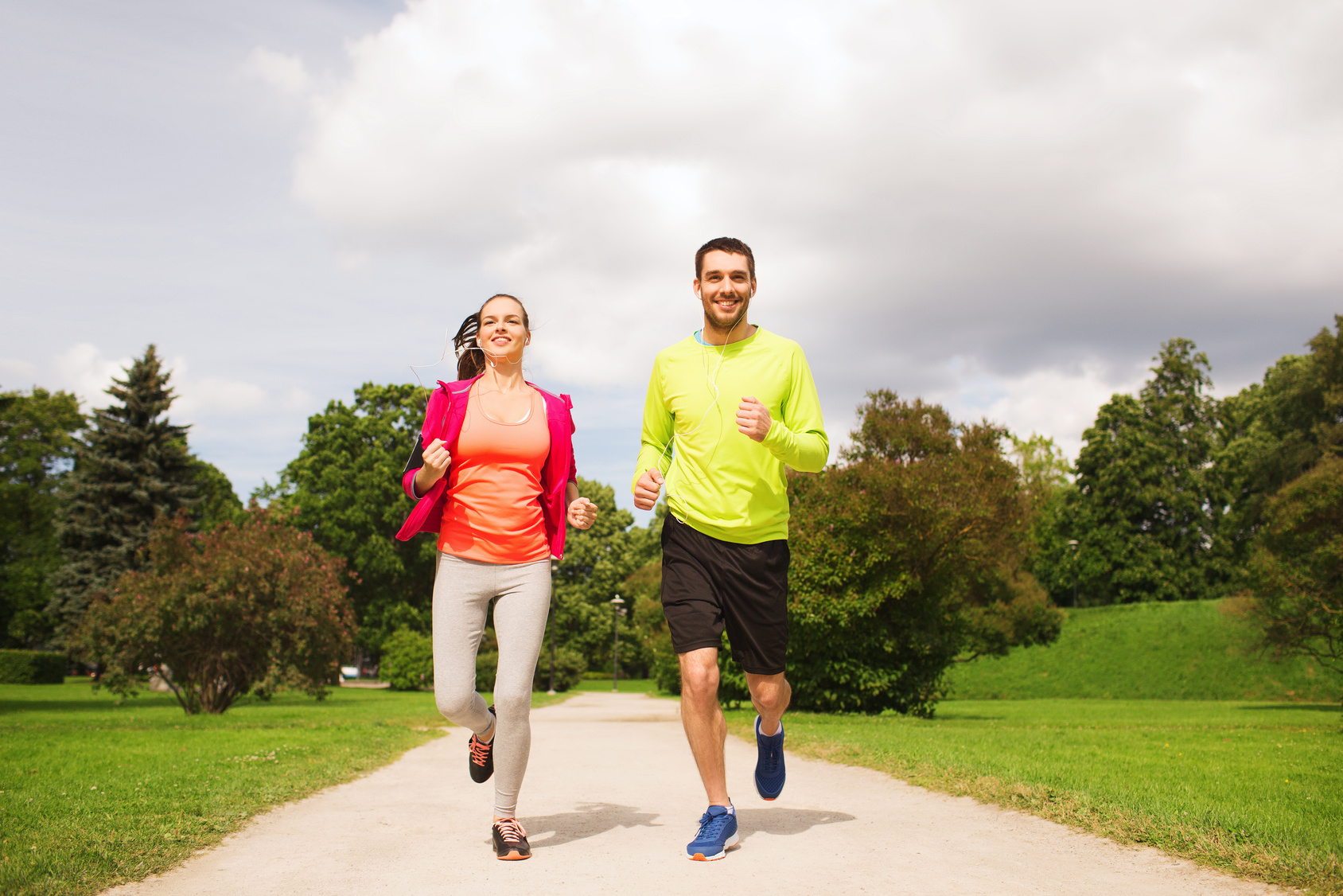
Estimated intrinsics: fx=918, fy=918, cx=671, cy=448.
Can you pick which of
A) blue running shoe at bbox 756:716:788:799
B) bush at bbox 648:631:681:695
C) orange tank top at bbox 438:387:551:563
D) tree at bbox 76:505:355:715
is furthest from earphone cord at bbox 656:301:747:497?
bush at bbox 648:631:681:695

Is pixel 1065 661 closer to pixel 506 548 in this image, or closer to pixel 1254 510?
pixel 1254 510

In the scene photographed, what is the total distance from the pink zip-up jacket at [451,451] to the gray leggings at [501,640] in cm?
19

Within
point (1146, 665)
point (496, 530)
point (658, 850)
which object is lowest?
point (1146, 665)

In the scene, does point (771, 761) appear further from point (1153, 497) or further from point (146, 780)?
point (1153, 497)

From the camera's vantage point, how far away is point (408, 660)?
34.7 m

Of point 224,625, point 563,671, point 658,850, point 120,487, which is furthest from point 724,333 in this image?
point 563,671

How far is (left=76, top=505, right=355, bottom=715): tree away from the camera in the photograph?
51.8 feet

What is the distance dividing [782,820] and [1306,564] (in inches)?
731

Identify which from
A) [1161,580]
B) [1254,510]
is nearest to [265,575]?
[1254,510]

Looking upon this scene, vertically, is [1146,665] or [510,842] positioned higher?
[510,842]

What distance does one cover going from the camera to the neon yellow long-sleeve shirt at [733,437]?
4195 mm

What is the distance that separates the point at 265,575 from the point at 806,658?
9821 mm

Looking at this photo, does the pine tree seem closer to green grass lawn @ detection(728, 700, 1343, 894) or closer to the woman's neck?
green grass lawn @ detection(728, 700, 1343, 894)

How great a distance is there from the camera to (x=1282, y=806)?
5.20 meters
